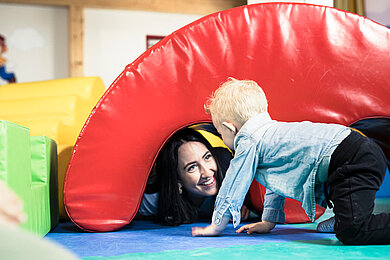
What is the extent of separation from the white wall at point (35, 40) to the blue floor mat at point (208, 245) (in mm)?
2769

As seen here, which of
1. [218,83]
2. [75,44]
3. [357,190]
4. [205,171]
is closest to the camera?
[357,190]

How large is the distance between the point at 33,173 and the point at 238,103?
0.69 metres

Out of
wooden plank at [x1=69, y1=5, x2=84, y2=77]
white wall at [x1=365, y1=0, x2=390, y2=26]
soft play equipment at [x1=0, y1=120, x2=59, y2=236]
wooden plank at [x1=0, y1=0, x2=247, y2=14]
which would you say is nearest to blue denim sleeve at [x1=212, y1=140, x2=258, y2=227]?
soft play equipment at [x1=0, y1=120, x2=59, y2=236]

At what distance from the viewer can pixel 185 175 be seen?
1611 mm

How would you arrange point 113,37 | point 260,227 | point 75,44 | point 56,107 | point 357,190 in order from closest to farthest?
point 357,190, point 260,227, point 56,107, point 75,44, point 113,37

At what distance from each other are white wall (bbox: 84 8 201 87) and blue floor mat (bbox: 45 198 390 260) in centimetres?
275

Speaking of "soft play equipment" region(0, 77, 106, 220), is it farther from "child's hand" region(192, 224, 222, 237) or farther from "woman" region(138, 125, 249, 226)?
"child's hand" region(192, 224, 222, 237)

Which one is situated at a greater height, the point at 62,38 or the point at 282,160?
the point at 62,38

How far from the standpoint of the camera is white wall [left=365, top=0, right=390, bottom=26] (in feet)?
11.1

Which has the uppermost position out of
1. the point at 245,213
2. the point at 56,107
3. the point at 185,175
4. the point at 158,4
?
the point at 158,4

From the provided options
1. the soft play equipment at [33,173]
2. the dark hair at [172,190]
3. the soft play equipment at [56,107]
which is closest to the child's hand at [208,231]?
the dark hair at [172,190]

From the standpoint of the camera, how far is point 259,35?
1.46 meters

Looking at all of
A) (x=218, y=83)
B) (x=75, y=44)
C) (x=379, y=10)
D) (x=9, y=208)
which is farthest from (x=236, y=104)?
(x=75, y=44)

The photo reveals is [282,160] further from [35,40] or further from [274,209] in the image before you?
[35,40]
